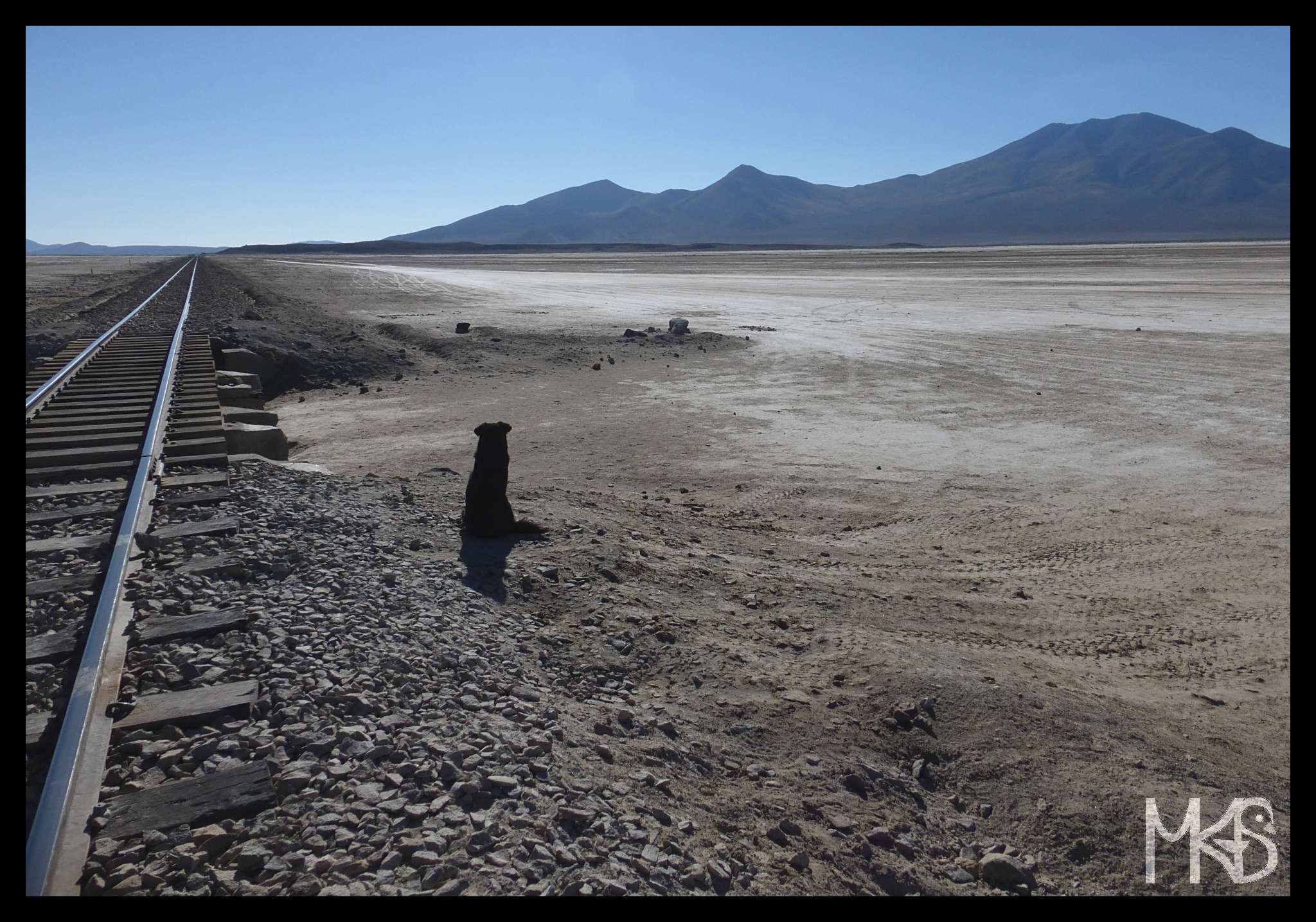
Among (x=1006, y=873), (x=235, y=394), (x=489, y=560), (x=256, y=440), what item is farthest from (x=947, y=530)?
(x=235, y=394)

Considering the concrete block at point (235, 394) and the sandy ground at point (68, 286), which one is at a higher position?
the sandy ground at point (68, 286)

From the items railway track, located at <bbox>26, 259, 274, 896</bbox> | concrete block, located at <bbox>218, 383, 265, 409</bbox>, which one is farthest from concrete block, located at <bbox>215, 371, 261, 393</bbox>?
railway track, located at <bbox>26, 259, 274, 896</bbox>

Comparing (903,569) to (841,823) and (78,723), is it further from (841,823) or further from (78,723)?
(78,723)

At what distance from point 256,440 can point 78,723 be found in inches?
220

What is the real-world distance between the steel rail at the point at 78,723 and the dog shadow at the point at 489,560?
178cm

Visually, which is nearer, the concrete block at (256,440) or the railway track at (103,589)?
the railway track at (103,589)

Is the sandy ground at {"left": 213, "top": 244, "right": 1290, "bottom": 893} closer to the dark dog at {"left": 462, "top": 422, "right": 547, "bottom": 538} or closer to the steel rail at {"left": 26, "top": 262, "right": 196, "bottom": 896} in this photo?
the dark dog at {"left": 462, "top": 422, "right": 547, "bottom": 538}

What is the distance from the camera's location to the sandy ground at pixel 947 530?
3.74m

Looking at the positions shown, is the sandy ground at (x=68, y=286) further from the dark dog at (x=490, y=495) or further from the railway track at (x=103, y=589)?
the dark dog at (x=490, y=495)

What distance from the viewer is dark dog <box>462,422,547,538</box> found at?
5.76 m

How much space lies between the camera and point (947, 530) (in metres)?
7.23

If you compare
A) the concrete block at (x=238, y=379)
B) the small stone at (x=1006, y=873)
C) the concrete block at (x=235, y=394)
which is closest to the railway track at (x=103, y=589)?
the concrete block at (x=235, y=394)

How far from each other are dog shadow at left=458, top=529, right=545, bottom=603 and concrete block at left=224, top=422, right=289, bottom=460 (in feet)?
11.2
